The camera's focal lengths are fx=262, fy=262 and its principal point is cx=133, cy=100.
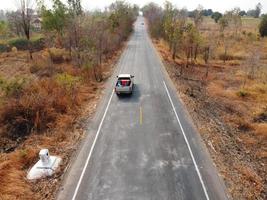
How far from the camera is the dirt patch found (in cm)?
1332

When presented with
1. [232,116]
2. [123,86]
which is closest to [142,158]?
[232,116]

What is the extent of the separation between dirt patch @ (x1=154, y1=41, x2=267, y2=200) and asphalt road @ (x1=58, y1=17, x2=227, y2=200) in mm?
823

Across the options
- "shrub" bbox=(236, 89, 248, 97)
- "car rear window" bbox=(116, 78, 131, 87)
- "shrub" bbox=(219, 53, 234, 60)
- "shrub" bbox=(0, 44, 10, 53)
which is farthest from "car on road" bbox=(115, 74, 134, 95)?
"shrub" bbox=(0, 44, 10, 53)

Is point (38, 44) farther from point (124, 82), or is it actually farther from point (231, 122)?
point (231, 122)

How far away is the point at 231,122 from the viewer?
2083cm

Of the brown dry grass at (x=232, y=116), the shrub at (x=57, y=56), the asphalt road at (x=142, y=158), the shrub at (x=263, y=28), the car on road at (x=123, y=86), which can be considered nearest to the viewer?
the asphalt road at (x=142, y=158)

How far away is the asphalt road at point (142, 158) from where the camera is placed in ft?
40.4

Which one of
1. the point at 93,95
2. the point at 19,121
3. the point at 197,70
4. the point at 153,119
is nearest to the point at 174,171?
the point at 153,119

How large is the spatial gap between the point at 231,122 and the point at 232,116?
134cm

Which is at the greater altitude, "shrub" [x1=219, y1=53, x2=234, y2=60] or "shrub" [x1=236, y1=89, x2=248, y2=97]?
"shrub" [x1=219, y1=53, x2=234, y2=60]

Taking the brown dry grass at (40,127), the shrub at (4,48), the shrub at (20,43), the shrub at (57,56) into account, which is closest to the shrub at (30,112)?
the brown dry grass at (40,127)

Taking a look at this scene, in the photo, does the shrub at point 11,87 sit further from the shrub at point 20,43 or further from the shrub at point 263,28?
the shrub at point 263,28

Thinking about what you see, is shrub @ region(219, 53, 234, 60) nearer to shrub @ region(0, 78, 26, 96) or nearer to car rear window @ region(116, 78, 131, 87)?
car rear window @ region(116, 78, 131, 87)

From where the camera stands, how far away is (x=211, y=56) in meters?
48.4
